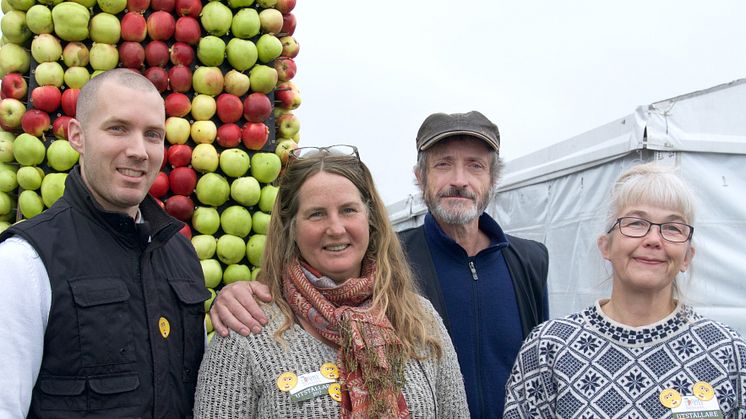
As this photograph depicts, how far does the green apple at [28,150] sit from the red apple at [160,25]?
81 cm

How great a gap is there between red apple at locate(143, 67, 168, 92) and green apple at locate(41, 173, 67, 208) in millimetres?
676

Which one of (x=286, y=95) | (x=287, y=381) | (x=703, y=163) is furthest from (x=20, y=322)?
(x=703, y=163)

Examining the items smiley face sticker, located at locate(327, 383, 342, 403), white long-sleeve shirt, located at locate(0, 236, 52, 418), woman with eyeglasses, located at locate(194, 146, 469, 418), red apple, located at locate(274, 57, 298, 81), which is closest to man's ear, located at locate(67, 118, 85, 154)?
white long-sleeve shirt, located at locate(0, 236, 52, 418)

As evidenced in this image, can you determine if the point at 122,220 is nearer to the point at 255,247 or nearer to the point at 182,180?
the point at 182,180

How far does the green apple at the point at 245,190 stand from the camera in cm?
355

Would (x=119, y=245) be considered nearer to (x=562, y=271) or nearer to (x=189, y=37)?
(x=189, y=37)

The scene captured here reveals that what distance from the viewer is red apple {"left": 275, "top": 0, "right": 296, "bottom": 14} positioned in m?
3.92

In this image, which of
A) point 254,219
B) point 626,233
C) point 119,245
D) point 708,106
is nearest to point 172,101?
point 254,219

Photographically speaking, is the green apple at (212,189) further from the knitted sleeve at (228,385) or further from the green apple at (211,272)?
the knitted sleeve at (228,385)

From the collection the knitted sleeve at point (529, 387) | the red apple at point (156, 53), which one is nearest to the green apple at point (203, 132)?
the red apple at point (156, 53)

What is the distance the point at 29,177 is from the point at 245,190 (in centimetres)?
108

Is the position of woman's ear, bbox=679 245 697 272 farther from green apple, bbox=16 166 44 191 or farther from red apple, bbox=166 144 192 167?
green apple, bbox=16 166 44 191

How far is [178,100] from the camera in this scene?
3551 millimetres

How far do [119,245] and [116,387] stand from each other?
0.41m
